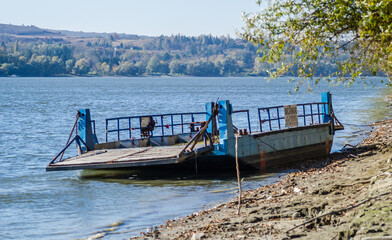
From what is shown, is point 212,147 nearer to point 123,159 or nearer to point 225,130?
point 225,130

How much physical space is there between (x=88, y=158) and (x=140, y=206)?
15.0ft

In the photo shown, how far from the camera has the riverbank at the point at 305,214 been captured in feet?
29.6

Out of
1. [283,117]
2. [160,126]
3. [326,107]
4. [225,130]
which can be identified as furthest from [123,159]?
[326,107]

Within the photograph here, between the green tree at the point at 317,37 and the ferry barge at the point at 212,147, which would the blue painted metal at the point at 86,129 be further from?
the green tree at the point at 317,37

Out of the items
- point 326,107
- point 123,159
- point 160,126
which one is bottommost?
point 123,159

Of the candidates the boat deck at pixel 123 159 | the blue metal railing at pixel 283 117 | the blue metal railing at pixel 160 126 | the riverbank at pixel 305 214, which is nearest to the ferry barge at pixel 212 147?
the boat deck at pixel 123 159

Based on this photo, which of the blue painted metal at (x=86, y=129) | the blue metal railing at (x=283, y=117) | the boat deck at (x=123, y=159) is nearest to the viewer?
the boat deck at (x=123, y=159)

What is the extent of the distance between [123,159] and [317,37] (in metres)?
8.30

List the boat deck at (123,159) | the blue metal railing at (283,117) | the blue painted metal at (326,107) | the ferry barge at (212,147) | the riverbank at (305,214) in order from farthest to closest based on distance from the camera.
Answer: the blue painted metal at (326,107) < the blue metal railing at (283,117) < the ferry barge at (212,147) < the boat deck at (123,159) < the riverbank at (305,214)

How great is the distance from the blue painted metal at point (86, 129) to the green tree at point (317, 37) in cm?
893

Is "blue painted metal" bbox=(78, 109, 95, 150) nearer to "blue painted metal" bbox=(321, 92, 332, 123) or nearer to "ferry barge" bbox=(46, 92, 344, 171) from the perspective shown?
"ferry barge" bbox=(46, 92, 344, 171)

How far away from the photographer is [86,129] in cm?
2278

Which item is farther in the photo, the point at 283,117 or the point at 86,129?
the point at 283,117

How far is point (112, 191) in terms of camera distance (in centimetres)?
1944
